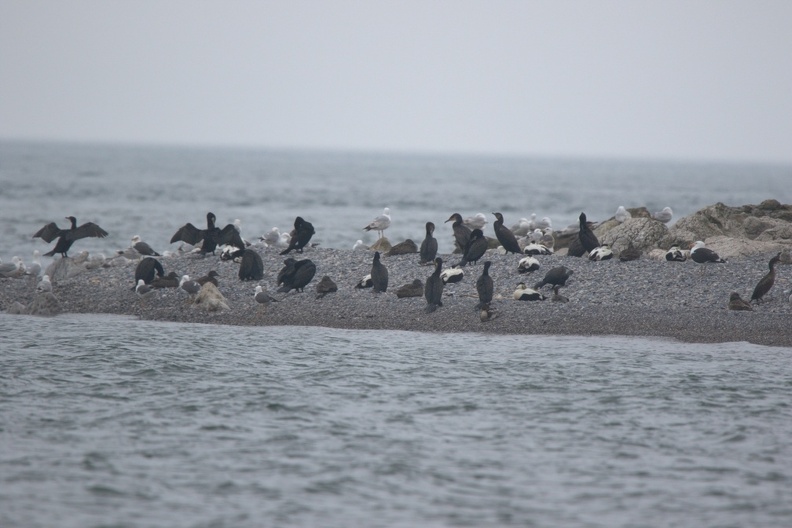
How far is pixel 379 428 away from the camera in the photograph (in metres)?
12.1

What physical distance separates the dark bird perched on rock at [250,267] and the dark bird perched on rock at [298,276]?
3.07 ft

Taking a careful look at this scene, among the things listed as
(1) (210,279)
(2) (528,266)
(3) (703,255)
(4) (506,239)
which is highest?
(3) (703,255)

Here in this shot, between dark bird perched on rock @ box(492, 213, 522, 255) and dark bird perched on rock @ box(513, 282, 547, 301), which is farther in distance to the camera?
dark bird perched on rock @ box(492, 213, 522, 255)

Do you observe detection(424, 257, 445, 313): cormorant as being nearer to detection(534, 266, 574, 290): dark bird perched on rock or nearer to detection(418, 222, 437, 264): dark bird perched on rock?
detection(534, 266, 574, 290): dark bird perched on rock

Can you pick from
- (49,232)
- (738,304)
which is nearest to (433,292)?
(738,304)

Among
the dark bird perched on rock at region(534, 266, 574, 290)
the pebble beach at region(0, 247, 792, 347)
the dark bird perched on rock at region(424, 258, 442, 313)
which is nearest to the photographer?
the pebble beach at region(0, 247, 792, 347)

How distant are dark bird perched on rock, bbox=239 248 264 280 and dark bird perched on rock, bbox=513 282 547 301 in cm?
588

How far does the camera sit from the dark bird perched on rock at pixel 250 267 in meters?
21.0

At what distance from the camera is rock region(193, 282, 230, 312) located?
62.9 feet

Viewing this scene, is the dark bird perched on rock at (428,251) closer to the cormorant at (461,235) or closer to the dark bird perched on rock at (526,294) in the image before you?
the cormorant at (461,235)

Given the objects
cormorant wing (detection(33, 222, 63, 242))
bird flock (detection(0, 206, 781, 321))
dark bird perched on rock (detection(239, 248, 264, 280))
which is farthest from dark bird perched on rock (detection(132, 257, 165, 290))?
cormorant wing (detection(33, 222, 63, 242))

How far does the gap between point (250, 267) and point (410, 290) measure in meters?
3.85

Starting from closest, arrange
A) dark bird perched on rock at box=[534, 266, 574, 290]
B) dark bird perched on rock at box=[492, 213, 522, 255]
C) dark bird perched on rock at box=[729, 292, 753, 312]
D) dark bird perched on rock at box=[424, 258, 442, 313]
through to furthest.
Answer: dark bird perched on rock at box=[729, 292, 753, 312] → dark bird perched on rock at box=[424, 258, 442, 313] → dark bird perched on rock at box=[534, 266, 574, 290] → dark bird perched on rock at box=[492, 213, 522, 255]

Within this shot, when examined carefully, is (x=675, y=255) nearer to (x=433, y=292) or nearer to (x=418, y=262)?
(x=418, y=262)
